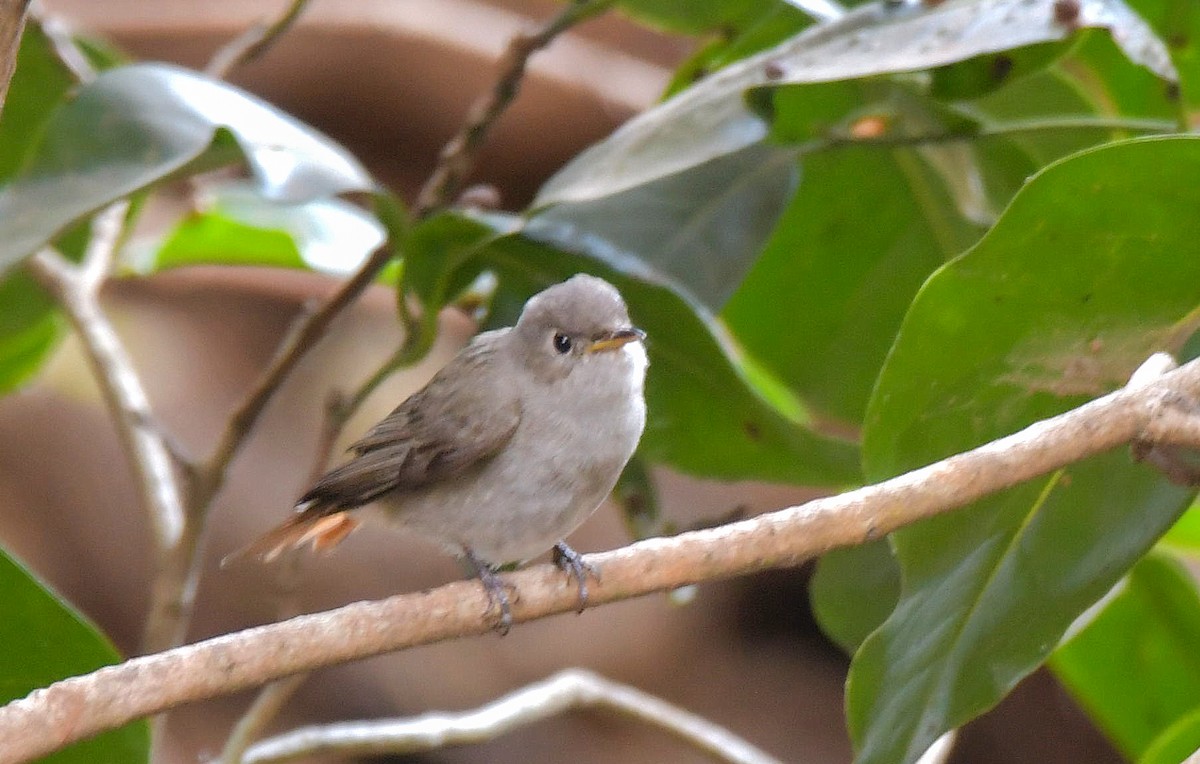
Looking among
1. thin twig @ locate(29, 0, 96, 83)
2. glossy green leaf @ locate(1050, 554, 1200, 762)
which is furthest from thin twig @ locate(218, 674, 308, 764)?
glossy green leaf @ locate(1050, 554, 1200, 762)

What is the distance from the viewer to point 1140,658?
2586 mm

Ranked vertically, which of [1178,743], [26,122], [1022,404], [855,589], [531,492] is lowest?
[1178,743]

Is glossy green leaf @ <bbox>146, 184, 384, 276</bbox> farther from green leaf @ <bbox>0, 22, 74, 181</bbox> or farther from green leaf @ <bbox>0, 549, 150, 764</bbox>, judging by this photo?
green leaf @ <bbox>0, 549, 150, 764</bbox>

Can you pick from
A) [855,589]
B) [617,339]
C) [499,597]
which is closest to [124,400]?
[617,339]

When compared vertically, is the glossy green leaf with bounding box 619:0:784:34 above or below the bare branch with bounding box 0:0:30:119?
below

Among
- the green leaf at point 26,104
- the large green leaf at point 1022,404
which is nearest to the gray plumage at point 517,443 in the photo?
the large green leaf at point 1022,404

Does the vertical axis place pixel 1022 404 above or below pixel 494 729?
above

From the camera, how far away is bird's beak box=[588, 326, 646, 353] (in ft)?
6.68

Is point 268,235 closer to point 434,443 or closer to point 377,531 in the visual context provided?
point 434,443

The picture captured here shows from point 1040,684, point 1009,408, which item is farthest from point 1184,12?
point 1040,684

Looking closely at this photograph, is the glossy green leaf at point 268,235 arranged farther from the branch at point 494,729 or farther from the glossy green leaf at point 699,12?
the branch at point 494,729

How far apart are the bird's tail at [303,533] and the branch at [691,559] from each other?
0.68 metres

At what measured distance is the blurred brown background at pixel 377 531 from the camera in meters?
4.75

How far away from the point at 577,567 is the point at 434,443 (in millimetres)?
539
